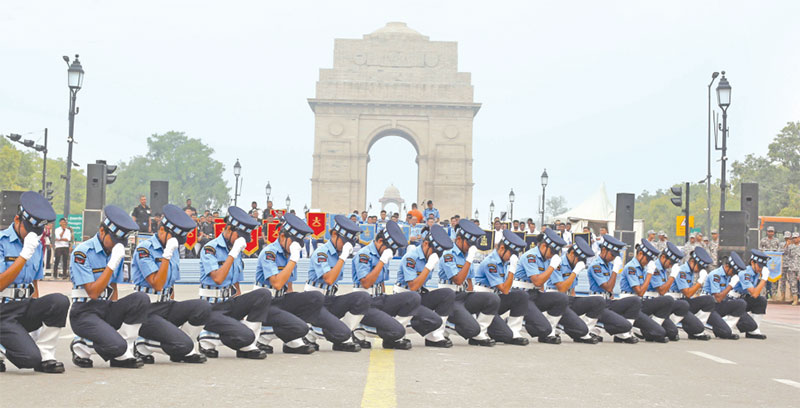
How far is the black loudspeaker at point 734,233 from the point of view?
24828 millimetres

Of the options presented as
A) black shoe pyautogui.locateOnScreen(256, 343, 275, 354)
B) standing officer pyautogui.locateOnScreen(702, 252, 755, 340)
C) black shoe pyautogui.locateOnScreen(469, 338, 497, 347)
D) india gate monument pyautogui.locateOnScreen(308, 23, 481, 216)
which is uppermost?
india gate monument pyautogui.locateOnScreen(308, 23, 481, 216)

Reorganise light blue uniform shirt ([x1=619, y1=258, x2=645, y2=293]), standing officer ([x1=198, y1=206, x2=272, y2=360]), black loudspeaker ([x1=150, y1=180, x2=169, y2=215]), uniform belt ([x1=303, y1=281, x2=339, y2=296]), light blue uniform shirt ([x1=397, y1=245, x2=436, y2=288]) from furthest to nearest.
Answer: black loudspeaker ([x1=150, y1=180, x2=169, y2=215]) < light blue uniform shirt ([x1=619, y1=258, x2=645, y2=293]) < light blue uniform shirt ([x1=397, y1=245, x2=436, y2=288]) < uniform belt ([x1=303, y1=281, x2=339, y2=296]) < standing officer ([x1=198, y1=206, x2=272, y2=360])

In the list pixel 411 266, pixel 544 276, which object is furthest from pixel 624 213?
pixel 411 266

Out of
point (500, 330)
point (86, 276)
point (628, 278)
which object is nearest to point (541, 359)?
point (500, 330)

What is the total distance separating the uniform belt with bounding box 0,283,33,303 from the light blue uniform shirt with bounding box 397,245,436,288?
193 inches

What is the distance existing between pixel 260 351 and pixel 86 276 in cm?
229

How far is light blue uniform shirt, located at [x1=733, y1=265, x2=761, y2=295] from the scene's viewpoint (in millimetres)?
16500

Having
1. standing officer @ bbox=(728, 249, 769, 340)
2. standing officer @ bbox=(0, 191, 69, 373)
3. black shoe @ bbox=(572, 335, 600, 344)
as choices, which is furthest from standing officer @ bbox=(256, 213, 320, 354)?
standing officer @ bbox=(728, 249, 769, 340)

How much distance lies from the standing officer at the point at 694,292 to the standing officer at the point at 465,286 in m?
3.88

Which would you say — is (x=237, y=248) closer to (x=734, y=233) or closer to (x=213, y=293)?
(x=213, y=293)

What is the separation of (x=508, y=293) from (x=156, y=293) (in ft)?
16.8

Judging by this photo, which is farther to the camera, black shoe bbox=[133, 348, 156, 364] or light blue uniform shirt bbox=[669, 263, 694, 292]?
light blue uniform shirt bbox=[669, 263, 694, 292]

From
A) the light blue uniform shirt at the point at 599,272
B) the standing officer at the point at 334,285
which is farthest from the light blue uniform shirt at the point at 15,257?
the light blue uniform shirt at the point at 599,272

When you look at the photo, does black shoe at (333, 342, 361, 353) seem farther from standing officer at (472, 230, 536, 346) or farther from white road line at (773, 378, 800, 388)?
white road line at (773, 378, 800, 388)
